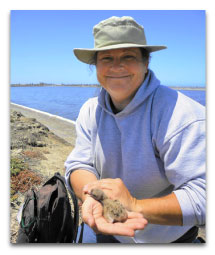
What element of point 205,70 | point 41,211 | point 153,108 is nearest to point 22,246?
point 41,211

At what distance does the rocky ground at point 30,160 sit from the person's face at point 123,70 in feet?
5.39

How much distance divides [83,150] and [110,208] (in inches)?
23.1

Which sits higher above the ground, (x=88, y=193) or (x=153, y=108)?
(x=153, y=108)

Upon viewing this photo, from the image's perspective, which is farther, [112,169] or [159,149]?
[112,169]

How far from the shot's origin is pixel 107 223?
4.80 ft

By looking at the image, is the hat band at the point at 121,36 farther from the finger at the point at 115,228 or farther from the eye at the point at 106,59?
the finger at the point at 115,228

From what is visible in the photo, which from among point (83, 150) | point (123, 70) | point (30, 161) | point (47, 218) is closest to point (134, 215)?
point (83, 150)

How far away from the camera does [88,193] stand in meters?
1.58

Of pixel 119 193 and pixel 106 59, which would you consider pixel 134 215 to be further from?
pixel 106 59

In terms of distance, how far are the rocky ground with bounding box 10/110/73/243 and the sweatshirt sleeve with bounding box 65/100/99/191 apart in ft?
3.10

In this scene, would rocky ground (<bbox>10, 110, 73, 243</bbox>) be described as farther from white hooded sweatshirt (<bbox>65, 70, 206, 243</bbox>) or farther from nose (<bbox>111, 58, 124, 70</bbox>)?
nose (<bbox>111, 58, 124, 70</bbox>)

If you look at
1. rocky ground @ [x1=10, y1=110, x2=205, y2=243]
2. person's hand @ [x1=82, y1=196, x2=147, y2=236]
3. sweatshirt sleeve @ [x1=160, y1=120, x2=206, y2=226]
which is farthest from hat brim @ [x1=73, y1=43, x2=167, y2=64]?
rocky ground @ [x1=10, y1=110, x2=205, y2=243]

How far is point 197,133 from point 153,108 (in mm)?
315
